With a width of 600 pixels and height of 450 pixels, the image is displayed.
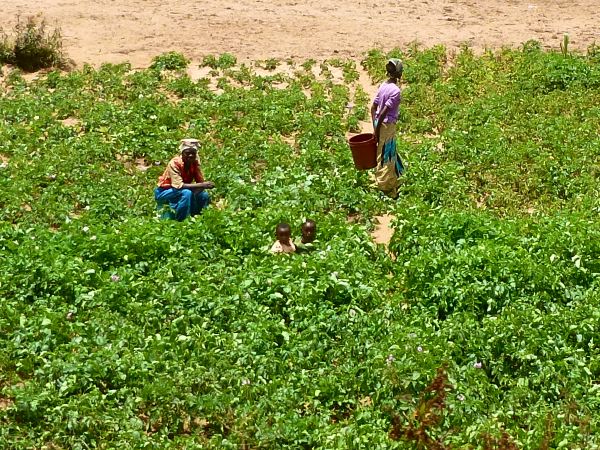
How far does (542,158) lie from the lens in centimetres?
1090

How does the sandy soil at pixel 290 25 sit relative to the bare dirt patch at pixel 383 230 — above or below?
above

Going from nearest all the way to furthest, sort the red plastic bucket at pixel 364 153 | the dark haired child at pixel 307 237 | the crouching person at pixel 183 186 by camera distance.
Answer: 1. the dark haired child at pixel 307 237
2. the crouching person at pixel 183 186
3. the red plastic bucket at pixel 364 153

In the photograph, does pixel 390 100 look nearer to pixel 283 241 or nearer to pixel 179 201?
pixel 283 241

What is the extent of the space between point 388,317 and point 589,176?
154 inches

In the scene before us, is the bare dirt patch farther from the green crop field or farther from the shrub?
the shrub

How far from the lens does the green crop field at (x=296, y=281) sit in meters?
6.54

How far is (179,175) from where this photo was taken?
923 cm

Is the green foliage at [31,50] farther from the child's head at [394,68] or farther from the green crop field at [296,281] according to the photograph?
the child's head at [394,68]

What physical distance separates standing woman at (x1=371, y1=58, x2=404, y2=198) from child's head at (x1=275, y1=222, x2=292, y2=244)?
195 centimetres

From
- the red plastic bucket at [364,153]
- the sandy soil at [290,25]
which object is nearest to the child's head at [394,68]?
the red plastic bucket at [364,153]

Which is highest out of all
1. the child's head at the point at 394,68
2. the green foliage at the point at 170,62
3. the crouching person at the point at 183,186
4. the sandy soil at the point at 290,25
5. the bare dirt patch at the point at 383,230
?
the child's head at the point at 394,68

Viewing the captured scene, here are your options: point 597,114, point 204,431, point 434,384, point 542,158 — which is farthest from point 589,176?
point 204,431

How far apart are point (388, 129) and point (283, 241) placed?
222 cm

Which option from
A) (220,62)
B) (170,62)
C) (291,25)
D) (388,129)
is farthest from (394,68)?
(291,25)
